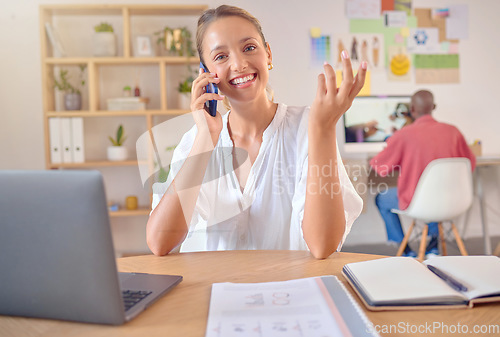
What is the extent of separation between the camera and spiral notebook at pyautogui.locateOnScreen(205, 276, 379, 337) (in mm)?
626

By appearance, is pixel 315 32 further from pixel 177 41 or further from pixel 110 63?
pixel 110 63

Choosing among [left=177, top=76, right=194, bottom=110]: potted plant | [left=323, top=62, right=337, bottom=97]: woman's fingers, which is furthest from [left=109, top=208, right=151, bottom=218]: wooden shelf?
[left=323, top=62, right=337, bottom=97]: woman's fingers

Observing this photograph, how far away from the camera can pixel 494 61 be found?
396 centimetres

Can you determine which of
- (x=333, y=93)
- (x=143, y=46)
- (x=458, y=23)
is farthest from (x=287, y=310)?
(x=458, y=23)

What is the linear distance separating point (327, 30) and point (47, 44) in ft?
7.05

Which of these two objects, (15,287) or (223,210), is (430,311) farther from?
(223,210)

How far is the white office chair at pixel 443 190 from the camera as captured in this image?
249 centimetres

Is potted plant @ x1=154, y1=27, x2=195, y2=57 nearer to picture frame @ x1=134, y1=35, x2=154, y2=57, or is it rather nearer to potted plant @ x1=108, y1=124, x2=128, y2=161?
picture frame @ x1=134, y1=35, x2=154, y2=57

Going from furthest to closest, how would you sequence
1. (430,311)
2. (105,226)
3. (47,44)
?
1. (47,44)
2. (430,311)
3. (105,226)

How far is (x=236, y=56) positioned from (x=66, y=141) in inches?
93.0

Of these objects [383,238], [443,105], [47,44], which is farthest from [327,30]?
[47,44]

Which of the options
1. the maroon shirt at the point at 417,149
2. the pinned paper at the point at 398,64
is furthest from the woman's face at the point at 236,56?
the pinned paper at the point at 398,64

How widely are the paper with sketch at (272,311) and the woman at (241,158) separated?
433 millimetres

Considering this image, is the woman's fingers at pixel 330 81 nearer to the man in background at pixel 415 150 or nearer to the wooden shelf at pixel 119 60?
the man in background at pixel 415 150
